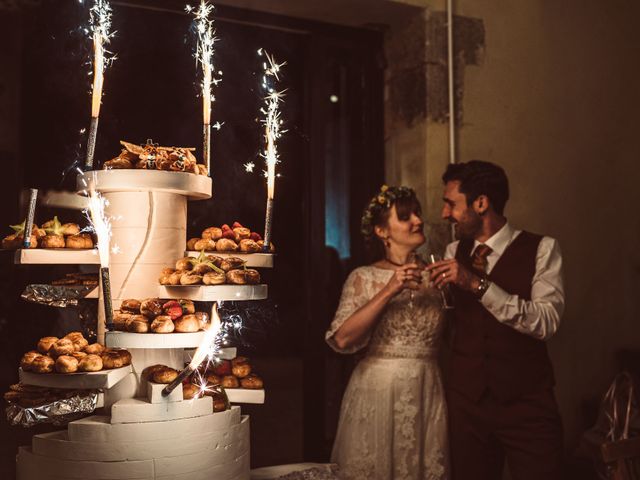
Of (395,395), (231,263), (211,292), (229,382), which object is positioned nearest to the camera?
(211,292)

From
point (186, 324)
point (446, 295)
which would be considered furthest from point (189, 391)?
point (446, 295)

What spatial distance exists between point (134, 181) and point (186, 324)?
0.49 metres

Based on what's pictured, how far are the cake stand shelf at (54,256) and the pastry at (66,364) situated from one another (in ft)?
1.12

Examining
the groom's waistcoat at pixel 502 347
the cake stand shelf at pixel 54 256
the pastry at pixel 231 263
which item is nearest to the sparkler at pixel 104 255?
the cake stand shelf at pixel 54 256

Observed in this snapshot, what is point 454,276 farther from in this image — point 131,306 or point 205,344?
point 131,306

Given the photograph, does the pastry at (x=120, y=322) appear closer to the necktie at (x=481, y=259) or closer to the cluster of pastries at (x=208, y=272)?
the cluster of pastries at (x=208, y=272)

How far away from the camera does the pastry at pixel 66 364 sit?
2008 mm

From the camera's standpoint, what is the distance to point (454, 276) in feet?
9.51

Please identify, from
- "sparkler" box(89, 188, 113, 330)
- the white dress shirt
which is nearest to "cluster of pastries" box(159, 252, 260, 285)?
"sparkler" box(89, 188, 113, 330)

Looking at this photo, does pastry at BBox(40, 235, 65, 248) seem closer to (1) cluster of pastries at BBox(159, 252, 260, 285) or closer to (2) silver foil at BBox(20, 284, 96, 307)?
(2) silver foil at BBox(20, 284, 96, 307)

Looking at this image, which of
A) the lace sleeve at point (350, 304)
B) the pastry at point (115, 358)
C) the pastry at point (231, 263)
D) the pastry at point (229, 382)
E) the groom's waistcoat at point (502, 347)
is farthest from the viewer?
the lace sleeve at point (350, 304)

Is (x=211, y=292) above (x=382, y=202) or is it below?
below

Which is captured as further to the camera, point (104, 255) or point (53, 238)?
point (53, 238)

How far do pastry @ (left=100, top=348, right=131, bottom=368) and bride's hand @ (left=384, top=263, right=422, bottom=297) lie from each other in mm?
1208
